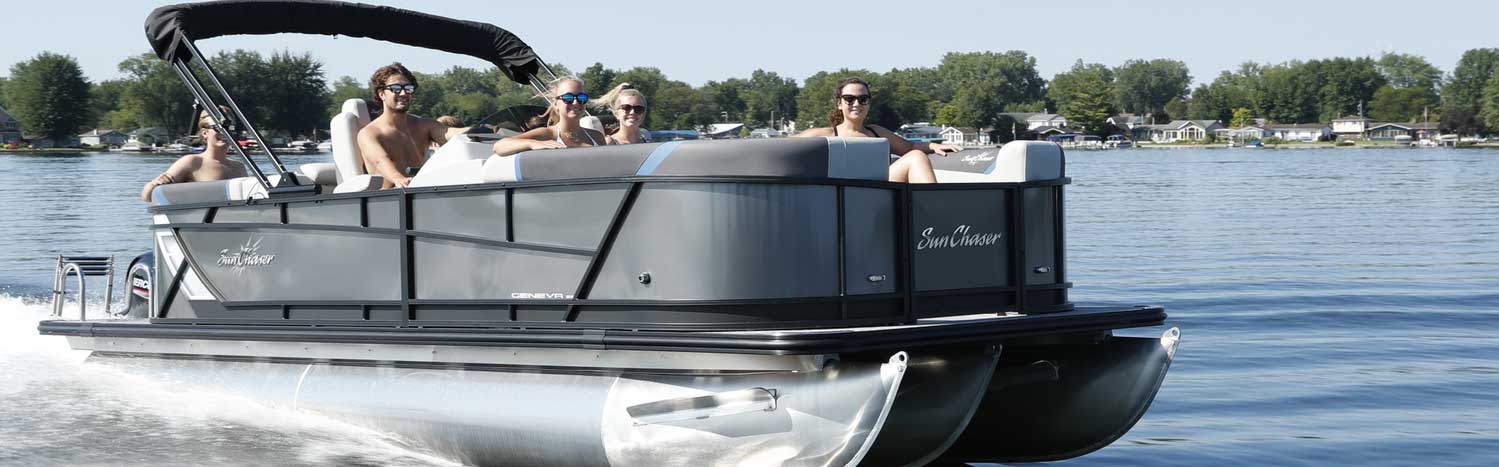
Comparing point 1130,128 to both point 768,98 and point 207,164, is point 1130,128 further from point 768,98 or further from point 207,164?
point 207,164

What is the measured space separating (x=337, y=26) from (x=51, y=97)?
104292 mm

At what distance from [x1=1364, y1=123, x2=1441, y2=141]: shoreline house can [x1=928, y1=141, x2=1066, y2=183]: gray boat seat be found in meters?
156

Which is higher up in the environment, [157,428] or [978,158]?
[978,158]

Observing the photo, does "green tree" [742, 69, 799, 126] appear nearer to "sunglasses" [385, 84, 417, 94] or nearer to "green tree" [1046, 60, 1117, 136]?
"green tree" [1046, 60, 1117, 136]

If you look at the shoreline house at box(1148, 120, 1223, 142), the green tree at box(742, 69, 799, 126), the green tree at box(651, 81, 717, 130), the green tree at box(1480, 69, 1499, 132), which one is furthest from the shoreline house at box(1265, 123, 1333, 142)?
the green tree at box(651, 81, 717, 130)

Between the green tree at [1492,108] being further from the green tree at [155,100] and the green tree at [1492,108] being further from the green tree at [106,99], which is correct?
the green tree at [106,99]

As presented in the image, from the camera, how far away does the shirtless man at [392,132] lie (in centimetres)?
765

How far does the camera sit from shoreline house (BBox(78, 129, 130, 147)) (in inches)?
4589

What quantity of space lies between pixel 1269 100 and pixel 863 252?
180 m

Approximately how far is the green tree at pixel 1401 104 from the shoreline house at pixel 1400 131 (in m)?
8.39

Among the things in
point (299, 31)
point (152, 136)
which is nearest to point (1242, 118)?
point (152, 136)

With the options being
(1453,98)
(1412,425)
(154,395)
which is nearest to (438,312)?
(154,395)

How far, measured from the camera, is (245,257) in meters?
7.67

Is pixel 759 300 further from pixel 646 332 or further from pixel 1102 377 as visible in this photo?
pixel 1102 377
